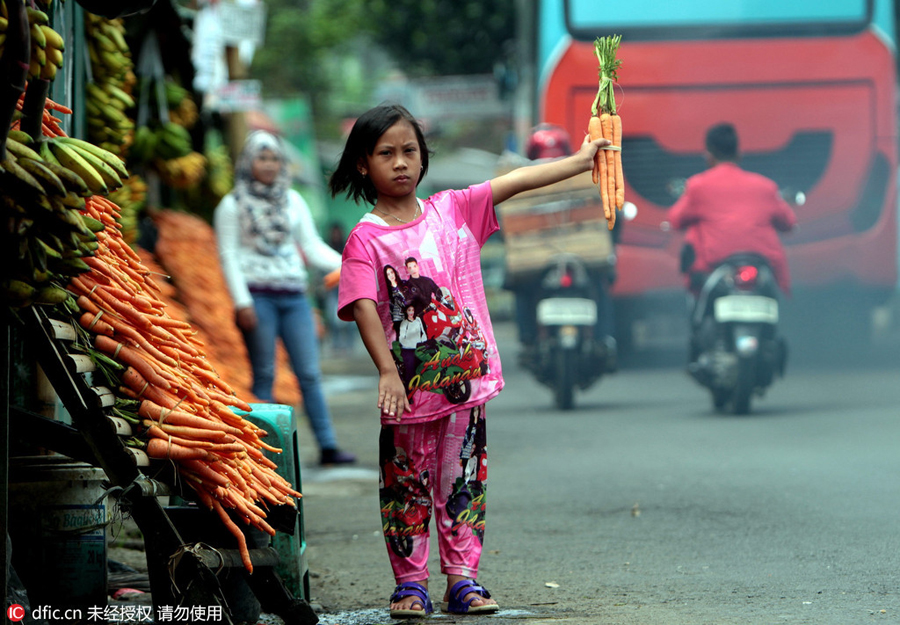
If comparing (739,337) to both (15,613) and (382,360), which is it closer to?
(382,360)

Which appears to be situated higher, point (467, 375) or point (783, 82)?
point (783, 82)

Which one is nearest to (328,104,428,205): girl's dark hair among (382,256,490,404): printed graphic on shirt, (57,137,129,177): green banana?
(382,256,490,404): printed graphic on shirt

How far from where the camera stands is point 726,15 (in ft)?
37.6

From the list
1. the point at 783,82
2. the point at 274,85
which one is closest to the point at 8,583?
the point at 783,82

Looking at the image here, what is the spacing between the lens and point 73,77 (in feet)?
14.6

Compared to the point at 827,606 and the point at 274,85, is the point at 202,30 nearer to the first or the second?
the point at 827,606

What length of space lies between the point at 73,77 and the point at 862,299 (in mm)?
8894

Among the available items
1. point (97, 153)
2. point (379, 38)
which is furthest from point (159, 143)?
point (379, 38)

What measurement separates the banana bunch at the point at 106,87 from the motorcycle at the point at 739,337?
4.62 m

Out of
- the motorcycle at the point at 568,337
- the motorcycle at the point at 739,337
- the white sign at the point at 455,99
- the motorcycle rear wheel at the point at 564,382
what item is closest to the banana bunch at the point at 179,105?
the motorcycle at the point at 568,337

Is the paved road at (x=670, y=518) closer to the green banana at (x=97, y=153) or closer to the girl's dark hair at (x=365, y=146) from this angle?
the girl's dark hair at (x=365, y=146)

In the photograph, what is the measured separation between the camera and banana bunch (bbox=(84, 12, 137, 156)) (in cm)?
525

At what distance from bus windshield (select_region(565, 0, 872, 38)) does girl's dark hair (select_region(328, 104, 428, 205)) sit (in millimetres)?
8073

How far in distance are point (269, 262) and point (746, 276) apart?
3.47 metres
